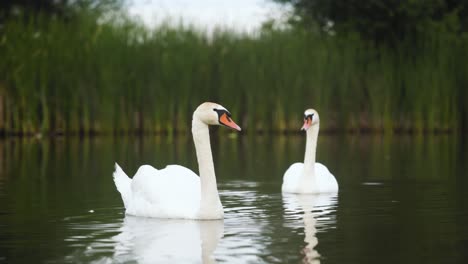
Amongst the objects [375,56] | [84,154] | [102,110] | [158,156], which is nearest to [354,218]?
[158,156]

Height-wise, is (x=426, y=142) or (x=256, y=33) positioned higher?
(x=256, y=33)

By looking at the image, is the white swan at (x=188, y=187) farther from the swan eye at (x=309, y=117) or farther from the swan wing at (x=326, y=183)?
the swan eye at (x=309, y=117)

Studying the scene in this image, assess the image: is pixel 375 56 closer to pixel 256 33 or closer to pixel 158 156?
pixel 256 33

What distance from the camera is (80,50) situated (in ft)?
87.4

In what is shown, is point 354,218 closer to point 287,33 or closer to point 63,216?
point 63,216

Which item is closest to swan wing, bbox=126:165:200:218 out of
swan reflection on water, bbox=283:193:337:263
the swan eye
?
swan reflection on water, bbox=283:193:337:263

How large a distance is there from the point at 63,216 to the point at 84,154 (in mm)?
9890

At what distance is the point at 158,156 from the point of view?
19.0m

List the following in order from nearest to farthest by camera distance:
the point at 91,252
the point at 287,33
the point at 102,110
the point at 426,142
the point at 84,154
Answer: the point at 91,252, the point at 84,154, the point at 426,142, the point at 102,110, the point at 287,33

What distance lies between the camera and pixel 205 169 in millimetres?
9977

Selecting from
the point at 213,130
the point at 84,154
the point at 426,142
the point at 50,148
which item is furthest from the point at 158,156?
the point at 213,130

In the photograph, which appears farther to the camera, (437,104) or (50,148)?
(437,104)

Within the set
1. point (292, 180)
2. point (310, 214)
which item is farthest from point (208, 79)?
point (310, 214)

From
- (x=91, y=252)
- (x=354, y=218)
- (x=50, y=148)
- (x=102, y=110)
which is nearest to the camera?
(x=91, y=252)
